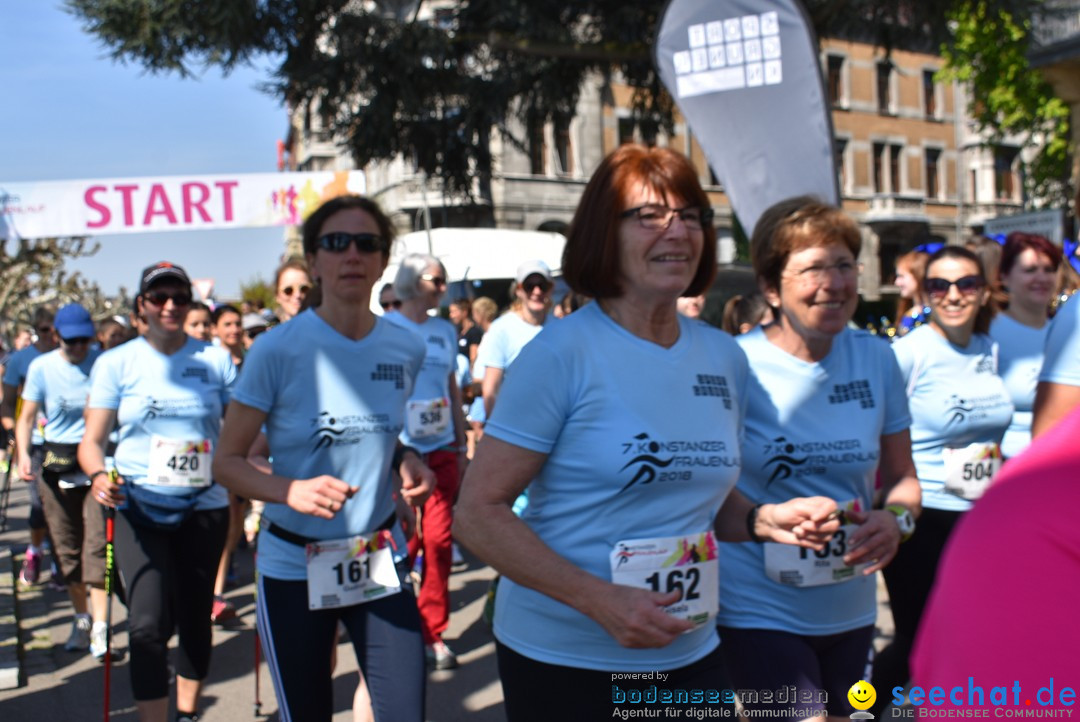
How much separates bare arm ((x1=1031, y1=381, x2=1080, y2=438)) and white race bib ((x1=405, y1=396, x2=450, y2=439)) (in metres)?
3.57

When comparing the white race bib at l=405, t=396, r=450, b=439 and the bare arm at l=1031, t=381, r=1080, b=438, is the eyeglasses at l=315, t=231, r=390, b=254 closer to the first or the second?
the bare arm at l=1031, t=381, r=1080, b=438

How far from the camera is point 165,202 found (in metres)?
13.9

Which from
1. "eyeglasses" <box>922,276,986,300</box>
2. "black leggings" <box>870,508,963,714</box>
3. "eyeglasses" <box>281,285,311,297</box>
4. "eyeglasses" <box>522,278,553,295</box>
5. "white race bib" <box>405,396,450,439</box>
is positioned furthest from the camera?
"eyeglasses" <box>522,278,553,295</box>

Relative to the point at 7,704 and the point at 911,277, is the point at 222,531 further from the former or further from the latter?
the point at 911,277

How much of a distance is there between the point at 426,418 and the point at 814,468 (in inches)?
135

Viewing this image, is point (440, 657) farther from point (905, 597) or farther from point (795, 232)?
point (795, 232)

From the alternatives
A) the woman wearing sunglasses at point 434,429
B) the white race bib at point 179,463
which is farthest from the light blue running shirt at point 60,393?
the white race bib at point 179,463

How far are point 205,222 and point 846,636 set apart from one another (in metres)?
12.5

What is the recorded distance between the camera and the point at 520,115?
48.8ft

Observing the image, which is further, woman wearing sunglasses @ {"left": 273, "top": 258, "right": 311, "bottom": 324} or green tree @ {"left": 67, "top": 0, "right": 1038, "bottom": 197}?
green tree @ {"left": 67, "top": 0, "right": 1038, "bottom": 197}

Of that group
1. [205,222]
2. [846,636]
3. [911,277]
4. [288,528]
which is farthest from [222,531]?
[205,222]

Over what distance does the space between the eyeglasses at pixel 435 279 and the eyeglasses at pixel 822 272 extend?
3.53 metres

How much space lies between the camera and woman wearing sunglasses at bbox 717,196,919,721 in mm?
2900

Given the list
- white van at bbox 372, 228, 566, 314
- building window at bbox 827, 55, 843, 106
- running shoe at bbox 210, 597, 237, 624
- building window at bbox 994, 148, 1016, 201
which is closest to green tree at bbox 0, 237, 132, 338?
white van at bbox 372, 228, 566, 314
